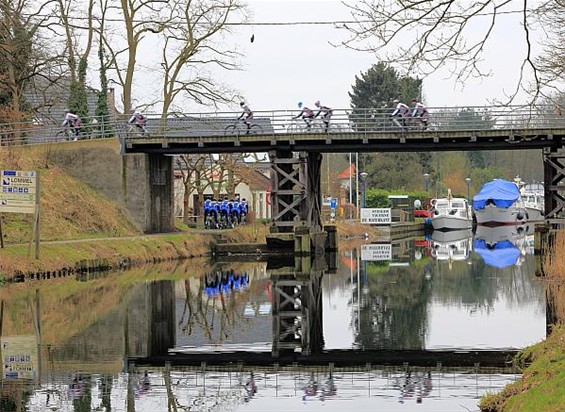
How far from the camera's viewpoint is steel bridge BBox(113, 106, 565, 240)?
4962 centimetres

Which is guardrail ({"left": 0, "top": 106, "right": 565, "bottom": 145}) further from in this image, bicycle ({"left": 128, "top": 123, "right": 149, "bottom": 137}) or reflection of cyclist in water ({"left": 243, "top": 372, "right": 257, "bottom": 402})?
reflection of cyclist in water ({"left": 243, "top": 372, "right": 257, "bottom": 402})

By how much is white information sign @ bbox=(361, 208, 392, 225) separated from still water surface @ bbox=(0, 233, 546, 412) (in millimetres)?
31500

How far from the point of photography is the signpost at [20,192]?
39156 millimetres

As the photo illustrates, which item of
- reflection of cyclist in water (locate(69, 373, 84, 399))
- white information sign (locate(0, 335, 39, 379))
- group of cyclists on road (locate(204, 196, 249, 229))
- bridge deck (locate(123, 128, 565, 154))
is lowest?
reflection of cyclist in water (locate(69, 373, 84, 399))

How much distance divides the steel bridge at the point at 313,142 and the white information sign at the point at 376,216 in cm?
2534

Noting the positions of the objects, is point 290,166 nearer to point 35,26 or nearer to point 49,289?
point 35,26

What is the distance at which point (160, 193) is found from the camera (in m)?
56.8

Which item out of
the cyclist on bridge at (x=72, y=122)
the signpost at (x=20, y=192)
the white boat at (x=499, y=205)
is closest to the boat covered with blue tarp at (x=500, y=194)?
the white boat at (x=499, y=205)

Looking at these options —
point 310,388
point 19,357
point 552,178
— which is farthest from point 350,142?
point 310,388

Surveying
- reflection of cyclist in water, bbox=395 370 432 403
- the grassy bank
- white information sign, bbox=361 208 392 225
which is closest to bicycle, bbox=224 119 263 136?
white information sign, bbox=361 208 392 225

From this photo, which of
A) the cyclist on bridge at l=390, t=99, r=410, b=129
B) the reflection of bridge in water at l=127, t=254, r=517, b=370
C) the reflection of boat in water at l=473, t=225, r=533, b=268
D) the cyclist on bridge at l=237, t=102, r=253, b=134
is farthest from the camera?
the cyclist on bridge at l=237, t=102, r=253, b=134

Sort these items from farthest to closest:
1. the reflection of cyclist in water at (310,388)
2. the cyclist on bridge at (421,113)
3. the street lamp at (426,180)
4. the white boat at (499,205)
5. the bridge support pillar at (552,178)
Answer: the street lamp at (426,180) → the white boat at (499,205) → the cyclist on bridge at (421,113) → the bridge support pillar at (552,178) → the reflection of cyclist in water at (310,388)

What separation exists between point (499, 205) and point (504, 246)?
30.5 m

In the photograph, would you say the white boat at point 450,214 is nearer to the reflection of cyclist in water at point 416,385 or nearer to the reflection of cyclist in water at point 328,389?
the reflection of cyclist in water at point 416,385
